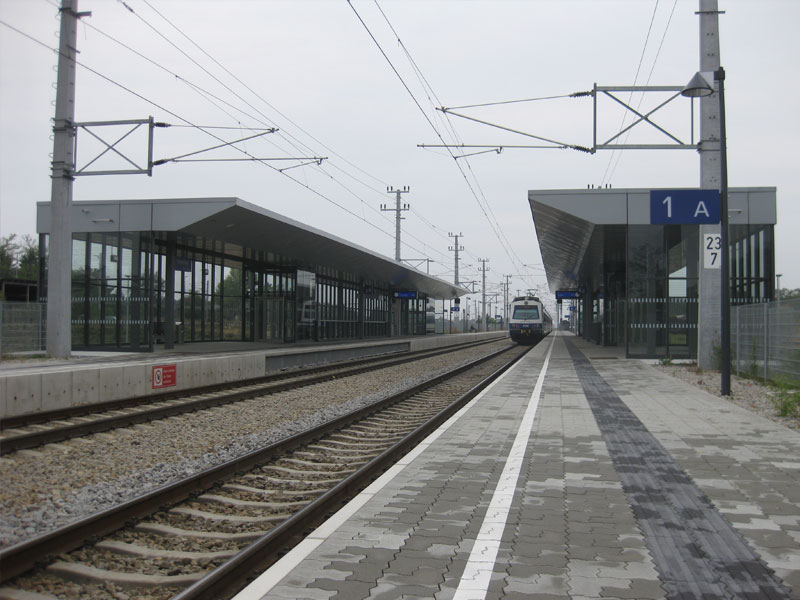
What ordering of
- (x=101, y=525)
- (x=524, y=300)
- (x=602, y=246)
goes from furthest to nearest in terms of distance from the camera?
(x=524, y=300) → (x=602, y=246) → (x=101, y=525)

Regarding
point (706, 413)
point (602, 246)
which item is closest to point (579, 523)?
point (706, 413)

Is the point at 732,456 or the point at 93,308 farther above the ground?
the point at 93,308

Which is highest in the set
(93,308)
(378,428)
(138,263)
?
(138,263)

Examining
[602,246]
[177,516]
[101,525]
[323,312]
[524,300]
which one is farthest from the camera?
[524,300]

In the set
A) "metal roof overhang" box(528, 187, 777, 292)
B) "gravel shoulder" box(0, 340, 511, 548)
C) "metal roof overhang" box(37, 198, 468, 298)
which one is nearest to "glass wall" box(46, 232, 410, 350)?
"metal roof overhang" box(37, 198, 468, 298)

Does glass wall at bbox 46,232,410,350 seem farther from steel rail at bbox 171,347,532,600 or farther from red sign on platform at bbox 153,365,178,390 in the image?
steel rail at bbox 171,347,532,600

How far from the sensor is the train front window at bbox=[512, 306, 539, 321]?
4697 cm

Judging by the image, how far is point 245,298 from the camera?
34.8m

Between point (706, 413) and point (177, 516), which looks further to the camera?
point (706, 413)

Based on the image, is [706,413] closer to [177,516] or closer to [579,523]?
[579,523]

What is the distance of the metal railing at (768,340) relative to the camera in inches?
530

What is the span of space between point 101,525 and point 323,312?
3553 centimetres

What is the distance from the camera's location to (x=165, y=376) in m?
14.7

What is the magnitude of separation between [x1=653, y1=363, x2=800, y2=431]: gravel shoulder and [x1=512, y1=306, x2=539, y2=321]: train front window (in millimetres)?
26377
